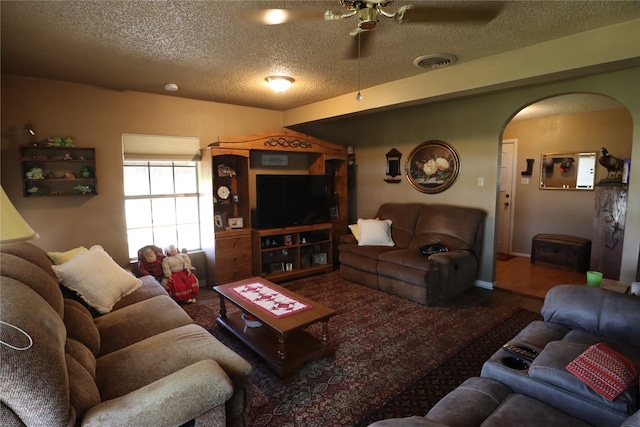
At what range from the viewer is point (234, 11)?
2.01m

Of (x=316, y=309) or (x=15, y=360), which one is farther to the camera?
(x=316, y=309)

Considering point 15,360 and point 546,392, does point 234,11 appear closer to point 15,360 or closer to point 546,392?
point 15,360

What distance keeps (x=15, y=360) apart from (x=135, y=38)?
7.24 feet

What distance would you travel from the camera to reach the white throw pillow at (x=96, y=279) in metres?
2.29

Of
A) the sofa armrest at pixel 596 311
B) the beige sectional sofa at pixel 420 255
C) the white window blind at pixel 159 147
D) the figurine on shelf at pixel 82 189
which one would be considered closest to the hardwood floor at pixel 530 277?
the beige sectional sofa at pixel 420 255

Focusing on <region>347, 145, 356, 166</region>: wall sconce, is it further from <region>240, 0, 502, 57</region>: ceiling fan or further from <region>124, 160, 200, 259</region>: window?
<region>240, 0, 502, 57</region>: ceiling fan

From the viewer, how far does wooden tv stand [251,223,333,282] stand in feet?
14.4

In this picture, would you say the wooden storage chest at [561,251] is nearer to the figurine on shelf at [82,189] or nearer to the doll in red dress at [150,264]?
the doll in red dress at [150,264]

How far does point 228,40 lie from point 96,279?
2.03 meters

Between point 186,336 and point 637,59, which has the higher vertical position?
point 637,59

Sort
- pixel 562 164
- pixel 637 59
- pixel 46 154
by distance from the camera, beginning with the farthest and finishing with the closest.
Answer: pixel 562 164
pixel 46 154
pixel 637 59

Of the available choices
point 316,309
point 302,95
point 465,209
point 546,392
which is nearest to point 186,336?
point 316,309

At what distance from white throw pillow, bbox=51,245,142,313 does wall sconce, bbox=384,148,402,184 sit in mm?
3689

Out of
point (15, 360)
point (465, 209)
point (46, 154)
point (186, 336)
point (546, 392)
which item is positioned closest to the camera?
point (15, 360)
